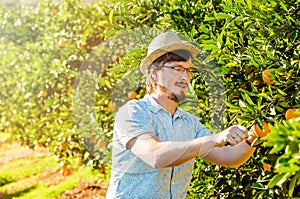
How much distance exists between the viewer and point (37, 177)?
259 inches

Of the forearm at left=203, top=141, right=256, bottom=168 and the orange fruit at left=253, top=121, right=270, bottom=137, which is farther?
the forearm at left=203, top=141, right=256, bottom=168

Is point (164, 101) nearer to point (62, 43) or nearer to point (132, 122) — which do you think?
point (132, 122)

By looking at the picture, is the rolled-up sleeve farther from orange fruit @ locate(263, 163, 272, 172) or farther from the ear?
orange fruit @ locate(263, 163, 272, 172)

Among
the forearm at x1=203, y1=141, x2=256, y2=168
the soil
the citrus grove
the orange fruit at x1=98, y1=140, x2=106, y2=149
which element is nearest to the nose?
the citrus grove

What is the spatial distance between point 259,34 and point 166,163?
2.29 ft

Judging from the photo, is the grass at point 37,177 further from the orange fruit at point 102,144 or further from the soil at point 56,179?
Answer: the orange fruit at point 102,144

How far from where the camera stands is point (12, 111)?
716cm

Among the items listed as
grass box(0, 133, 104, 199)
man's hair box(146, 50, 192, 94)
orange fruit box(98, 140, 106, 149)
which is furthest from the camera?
grass box(0, 133, 104, 199)

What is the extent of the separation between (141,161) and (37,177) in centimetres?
452

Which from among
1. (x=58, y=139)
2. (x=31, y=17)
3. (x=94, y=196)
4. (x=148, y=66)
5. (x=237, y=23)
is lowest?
(x=94, y=196)

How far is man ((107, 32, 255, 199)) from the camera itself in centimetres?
215

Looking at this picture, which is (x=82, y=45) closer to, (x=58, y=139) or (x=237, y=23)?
(x=58, y=139)

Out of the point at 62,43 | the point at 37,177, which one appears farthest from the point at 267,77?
the point at 37,177

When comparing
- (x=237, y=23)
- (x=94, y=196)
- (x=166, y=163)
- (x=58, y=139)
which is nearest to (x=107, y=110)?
(x=58, y=139)
